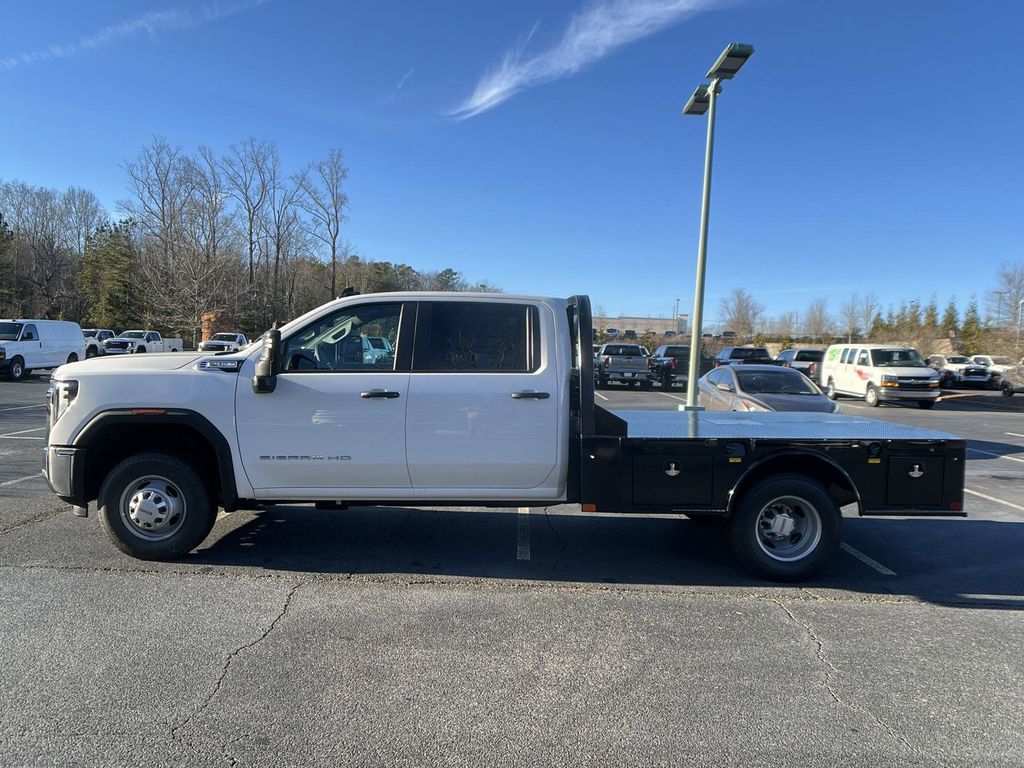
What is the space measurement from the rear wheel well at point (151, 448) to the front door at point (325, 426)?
47 cm

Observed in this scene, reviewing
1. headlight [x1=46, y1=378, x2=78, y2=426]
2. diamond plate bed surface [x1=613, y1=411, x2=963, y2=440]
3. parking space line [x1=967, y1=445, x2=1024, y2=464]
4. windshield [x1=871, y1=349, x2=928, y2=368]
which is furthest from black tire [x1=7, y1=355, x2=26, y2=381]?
windshield [x1=871, y1=349, x2=928, y2=368]

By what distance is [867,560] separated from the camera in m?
5.74

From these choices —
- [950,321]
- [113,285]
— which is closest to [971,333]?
[950,321]

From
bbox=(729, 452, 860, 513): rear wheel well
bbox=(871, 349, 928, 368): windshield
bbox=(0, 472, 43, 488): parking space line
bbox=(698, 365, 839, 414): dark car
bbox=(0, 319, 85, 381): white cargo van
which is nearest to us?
bbox=(729, 452, 860, 513): rear wheel well

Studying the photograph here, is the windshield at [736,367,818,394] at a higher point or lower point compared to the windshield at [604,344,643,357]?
lower

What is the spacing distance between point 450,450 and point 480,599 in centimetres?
110

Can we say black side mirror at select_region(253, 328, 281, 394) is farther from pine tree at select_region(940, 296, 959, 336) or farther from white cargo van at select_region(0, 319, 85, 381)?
pine tree at select_region(940, 296, 959, 336)

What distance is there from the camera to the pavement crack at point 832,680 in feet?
10.1

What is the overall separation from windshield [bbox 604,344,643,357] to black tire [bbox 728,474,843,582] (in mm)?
20829

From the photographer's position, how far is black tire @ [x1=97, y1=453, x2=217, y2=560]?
5.02 metres

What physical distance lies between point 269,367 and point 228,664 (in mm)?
2091

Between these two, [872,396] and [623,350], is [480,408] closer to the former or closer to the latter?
[872,396]

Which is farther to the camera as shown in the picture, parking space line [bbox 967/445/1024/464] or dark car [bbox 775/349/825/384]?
dark car [bbox 775/349/825/384]

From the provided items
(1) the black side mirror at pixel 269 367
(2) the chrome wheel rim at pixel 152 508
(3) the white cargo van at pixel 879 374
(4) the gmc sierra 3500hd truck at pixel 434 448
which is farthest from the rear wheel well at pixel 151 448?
(3) the white cargo van at pixel 879 374
